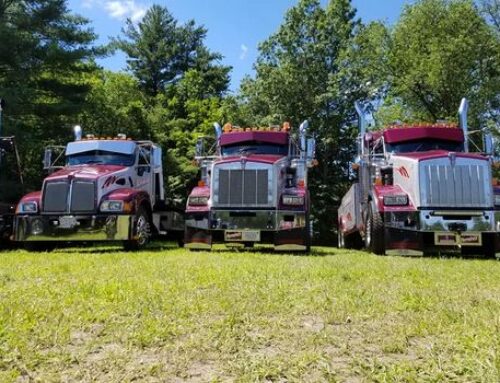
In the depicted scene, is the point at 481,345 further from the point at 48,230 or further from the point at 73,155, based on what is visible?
the point at 73,155

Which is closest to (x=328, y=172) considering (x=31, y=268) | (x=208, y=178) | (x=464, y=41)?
(x=464, y=41)

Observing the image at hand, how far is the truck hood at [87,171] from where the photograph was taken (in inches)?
437

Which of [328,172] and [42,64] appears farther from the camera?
[328,172]

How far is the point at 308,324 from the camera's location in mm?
3553

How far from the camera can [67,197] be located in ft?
35.9

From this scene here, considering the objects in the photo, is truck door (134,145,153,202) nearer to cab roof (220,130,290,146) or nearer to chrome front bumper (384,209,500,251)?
cab roof (220,130,290,146)

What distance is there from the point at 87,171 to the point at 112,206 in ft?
3.51

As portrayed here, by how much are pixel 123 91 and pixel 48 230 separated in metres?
22.9

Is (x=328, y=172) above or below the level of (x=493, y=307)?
above

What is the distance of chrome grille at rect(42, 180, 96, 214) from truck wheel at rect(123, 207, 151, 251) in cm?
100

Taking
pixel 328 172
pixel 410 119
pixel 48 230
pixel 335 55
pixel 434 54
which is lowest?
pixel 48 230

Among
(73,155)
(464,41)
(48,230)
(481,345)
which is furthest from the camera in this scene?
(464,41)

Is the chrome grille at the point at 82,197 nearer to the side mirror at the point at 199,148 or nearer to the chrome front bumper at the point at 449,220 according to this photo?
the side mirror at the point at 199,148

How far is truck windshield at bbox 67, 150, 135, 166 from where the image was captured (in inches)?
499
